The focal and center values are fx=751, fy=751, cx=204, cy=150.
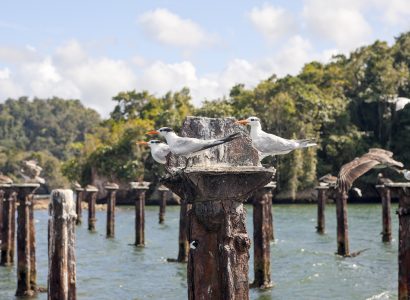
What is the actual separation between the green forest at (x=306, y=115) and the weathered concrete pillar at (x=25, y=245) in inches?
1567

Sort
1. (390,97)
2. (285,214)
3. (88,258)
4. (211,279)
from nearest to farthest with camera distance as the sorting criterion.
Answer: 1. (211,279)
2. (88,258)
3. (285,214)
4. (390,97)

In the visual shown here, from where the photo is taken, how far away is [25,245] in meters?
17.4

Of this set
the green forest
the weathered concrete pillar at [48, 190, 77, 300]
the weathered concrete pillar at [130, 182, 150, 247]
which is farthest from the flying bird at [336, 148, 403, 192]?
the green forest

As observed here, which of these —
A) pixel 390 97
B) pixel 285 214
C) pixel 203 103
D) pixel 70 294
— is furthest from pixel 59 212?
pixel 203 103

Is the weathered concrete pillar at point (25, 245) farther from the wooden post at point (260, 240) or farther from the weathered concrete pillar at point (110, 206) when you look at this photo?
the weathered concrete pillar at point (110, 206)

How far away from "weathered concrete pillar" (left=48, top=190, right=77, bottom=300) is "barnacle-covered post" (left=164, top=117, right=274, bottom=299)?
5597 millimetres

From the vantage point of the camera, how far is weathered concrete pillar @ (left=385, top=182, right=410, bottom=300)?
35.7 feet

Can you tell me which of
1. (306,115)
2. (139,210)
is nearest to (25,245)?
(139,210)

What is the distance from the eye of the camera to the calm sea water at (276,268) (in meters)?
19.9

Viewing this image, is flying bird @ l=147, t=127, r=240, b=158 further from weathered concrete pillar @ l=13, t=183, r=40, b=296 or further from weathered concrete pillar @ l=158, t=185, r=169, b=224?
weathered concrete pillar @ l=158, t=185, r=169, b=224

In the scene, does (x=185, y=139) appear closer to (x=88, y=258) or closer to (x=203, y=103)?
(x=88, y=258)

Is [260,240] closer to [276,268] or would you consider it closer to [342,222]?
[342,222]

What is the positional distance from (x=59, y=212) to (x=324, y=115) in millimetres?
54609

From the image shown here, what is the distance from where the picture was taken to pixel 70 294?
1162 centimetres
